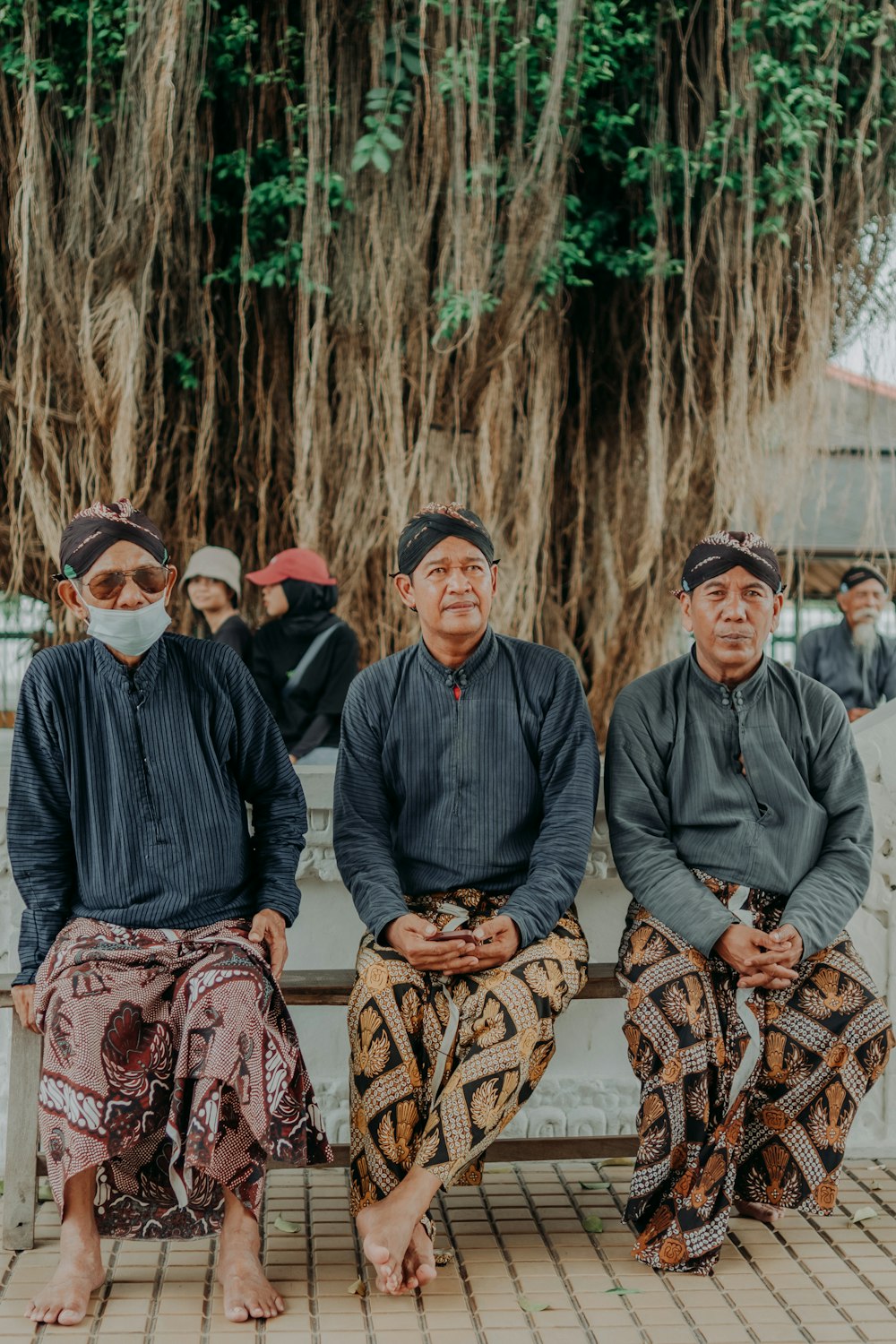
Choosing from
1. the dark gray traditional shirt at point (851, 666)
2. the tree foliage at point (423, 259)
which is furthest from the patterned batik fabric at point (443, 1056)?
the tree foliage at point (423, 259)

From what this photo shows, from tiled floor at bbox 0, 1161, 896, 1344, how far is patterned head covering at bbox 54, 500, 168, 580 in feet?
4.18

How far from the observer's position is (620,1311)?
6.57 feet

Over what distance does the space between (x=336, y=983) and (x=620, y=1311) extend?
0.76 meters

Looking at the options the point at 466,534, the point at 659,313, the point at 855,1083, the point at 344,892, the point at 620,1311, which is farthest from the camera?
the point at 659,313

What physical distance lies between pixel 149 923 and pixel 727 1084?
43.4 inches

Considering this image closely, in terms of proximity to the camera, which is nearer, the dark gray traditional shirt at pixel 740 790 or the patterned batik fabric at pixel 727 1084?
the patterned batik fabric at pixel 727 1084

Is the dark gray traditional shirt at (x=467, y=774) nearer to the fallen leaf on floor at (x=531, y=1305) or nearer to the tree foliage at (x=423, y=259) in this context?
the fallen leaf on floor at (x=531, y=1305)

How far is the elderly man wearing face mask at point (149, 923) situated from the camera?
200 cm

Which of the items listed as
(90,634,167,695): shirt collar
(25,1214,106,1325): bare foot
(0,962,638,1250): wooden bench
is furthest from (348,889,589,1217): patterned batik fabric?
(90,634,167,695): shirt collar

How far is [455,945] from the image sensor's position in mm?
2154

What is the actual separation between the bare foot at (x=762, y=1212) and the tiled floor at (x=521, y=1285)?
0.02 metres

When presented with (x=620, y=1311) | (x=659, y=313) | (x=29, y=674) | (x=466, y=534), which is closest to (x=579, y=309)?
(x=659, y=313)

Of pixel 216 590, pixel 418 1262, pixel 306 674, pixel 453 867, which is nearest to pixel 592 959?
pixel 453 867

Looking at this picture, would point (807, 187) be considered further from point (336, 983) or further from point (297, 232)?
point (336, 983)
